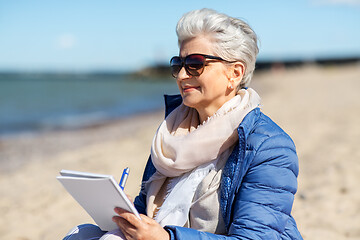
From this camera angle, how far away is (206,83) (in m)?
2.00

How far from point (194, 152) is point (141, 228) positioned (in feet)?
1.44

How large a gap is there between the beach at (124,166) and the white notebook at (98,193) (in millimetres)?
2141

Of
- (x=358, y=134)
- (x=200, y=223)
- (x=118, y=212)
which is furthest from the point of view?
(x=358, y=134)

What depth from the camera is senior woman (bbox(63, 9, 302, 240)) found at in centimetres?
175

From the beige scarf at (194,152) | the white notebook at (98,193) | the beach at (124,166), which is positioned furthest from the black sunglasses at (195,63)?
the beach at (124,166)

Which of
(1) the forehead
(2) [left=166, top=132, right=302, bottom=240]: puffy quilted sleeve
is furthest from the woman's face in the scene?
(2) [left=166, top=132, right=302, bottom=240]: puffy quilted sleeve

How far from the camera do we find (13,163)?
776cm

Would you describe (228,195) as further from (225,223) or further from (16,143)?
(16,143)

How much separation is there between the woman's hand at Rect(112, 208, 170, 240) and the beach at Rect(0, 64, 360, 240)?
2105 millimetres

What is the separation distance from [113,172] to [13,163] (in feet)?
8.93

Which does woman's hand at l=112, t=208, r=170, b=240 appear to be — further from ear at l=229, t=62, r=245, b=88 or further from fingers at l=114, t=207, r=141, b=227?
ear at l=229, t=62, r=245, b=88

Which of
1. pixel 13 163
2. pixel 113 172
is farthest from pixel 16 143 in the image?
pixel 113 172

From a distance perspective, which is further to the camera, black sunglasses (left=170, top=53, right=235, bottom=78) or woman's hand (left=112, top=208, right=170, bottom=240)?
black sunglasses (left=170, top=53, right=235, bottom=78)

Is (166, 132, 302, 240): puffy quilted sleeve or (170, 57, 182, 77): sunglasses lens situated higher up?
(170, 57, 182, 77): sunglasses lens
